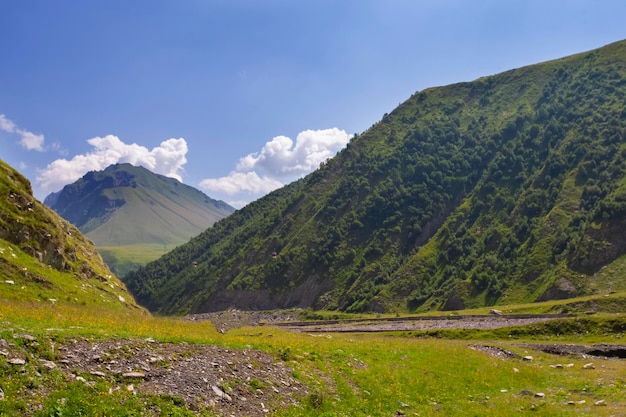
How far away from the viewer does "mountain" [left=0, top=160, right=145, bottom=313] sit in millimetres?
34562

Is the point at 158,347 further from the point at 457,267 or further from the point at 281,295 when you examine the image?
the point at 281,295

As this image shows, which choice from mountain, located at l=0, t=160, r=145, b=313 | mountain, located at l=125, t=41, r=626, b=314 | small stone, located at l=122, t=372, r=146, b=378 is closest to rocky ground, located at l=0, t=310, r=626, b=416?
small stone, located at l=122, t=372, r=146, b=378

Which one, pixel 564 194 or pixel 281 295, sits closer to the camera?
pixel 564 194

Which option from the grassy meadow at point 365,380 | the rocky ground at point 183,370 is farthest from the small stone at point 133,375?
the grassy meadow at point 365,380

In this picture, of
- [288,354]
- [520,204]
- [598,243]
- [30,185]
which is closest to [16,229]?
[30,185]

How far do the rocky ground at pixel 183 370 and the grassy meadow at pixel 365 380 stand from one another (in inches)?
15.9

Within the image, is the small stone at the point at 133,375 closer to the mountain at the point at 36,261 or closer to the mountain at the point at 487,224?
the mountain at the point at 36,261

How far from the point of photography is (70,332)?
63.0 feet

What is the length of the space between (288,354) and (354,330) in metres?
56.0

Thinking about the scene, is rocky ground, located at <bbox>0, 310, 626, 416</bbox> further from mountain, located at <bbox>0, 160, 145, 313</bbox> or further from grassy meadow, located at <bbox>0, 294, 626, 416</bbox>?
mountain, located at <bbox>0, 160, 145, 313</bbox>

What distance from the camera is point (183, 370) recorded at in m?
18.8

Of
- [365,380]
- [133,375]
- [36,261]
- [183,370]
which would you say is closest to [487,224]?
[365,380]

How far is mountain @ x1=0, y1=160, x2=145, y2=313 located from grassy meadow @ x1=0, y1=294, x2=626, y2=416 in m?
6.90

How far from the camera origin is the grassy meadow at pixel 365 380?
1462 cm
